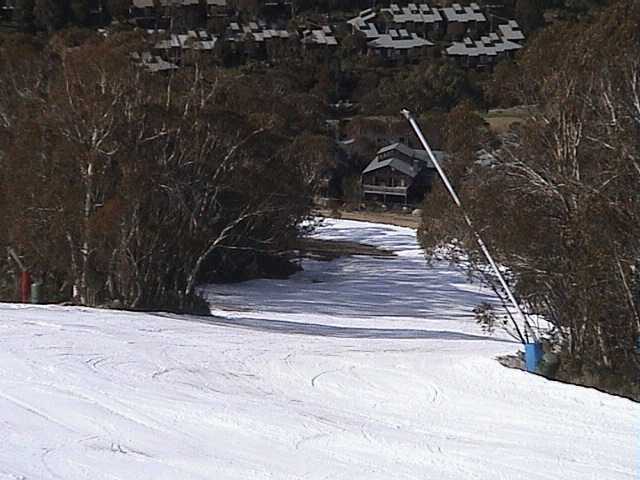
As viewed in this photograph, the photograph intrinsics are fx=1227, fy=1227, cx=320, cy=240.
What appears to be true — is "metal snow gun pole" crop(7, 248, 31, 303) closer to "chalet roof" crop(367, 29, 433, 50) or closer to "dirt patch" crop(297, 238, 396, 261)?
"dirt patch" crop(297, 238, 396, 261)

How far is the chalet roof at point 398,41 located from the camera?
3501 inches

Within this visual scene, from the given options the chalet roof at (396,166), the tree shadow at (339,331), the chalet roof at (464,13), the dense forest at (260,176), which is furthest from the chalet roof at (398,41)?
the tree shadow at (339,331)

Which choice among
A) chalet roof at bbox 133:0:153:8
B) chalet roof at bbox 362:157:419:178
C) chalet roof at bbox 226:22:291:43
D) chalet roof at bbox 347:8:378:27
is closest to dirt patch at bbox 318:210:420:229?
chalet roof at bbox 362:157:419:178

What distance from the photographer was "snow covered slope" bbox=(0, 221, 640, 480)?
396 inches

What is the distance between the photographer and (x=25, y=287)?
28.4 meters

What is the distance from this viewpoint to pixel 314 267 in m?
47.8

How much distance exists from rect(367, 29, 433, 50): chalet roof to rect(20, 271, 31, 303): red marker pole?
61859mm

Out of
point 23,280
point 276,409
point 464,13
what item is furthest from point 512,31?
point 276,409

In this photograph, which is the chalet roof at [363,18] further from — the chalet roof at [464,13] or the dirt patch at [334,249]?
the dirt patch at [334,249]

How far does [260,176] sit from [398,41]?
196 feet

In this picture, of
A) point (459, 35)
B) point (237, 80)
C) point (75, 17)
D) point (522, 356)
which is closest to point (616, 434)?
point (522, 356)

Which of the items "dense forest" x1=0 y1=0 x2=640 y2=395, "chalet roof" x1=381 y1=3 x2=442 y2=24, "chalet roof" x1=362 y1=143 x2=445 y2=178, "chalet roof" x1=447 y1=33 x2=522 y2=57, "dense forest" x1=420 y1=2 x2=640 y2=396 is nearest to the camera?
"dense forest" x1=420 y1=2 x2=640 y2=396

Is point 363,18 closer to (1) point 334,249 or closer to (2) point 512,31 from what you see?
(2) point 512,31

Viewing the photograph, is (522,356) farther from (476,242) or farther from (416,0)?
(416,0)
